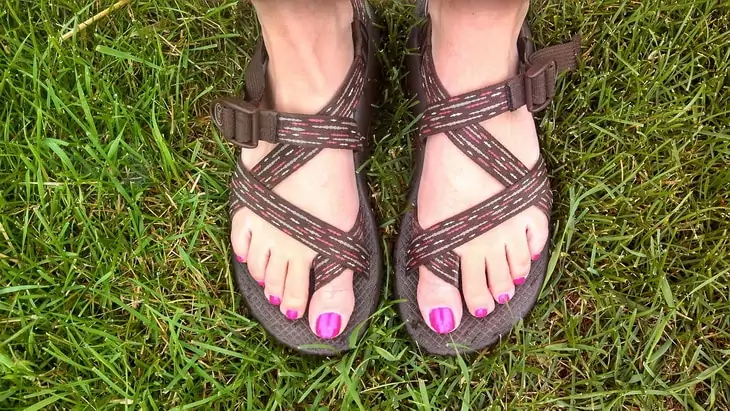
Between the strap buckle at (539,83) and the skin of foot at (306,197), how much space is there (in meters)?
0.33

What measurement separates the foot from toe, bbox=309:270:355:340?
0.15 meters

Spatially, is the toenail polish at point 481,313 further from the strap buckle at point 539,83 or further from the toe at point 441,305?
the strap buckle at point 539,83

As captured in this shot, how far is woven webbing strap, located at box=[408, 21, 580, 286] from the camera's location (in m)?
1.18

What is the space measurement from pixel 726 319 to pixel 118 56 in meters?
1.36

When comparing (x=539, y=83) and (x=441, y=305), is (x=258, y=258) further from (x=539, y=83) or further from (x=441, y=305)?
(x=539, y=83)

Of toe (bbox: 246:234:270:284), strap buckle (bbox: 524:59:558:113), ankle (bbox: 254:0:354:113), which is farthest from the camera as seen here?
toe (bbox: 246:234:270:284)

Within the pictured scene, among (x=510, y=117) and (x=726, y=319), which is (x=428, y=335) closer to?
(x=510, y=117)

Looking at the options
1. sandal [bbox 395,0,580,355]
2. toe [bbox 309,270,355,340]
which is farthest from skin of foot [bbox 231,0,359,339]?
sandal [bbox 395,0,580,355]

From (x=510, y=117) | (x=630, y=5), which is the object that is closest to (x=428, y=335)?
(x=510, y=117)

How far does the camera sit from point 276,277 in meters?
1.26

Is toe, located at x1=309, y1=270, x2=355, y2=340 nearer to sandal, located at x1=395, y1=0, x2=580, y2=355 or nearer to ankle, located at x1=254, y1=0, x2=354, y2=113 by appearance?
sandal, located at x1=395, y1=0, x2=580, y2=355

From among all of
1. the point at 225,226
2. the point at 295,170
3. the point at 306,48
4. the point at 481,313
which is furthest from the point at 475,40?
the point at 225,226

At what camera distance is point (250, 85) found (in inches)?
49.2

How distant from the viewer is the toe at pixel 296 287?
1.25 meters
